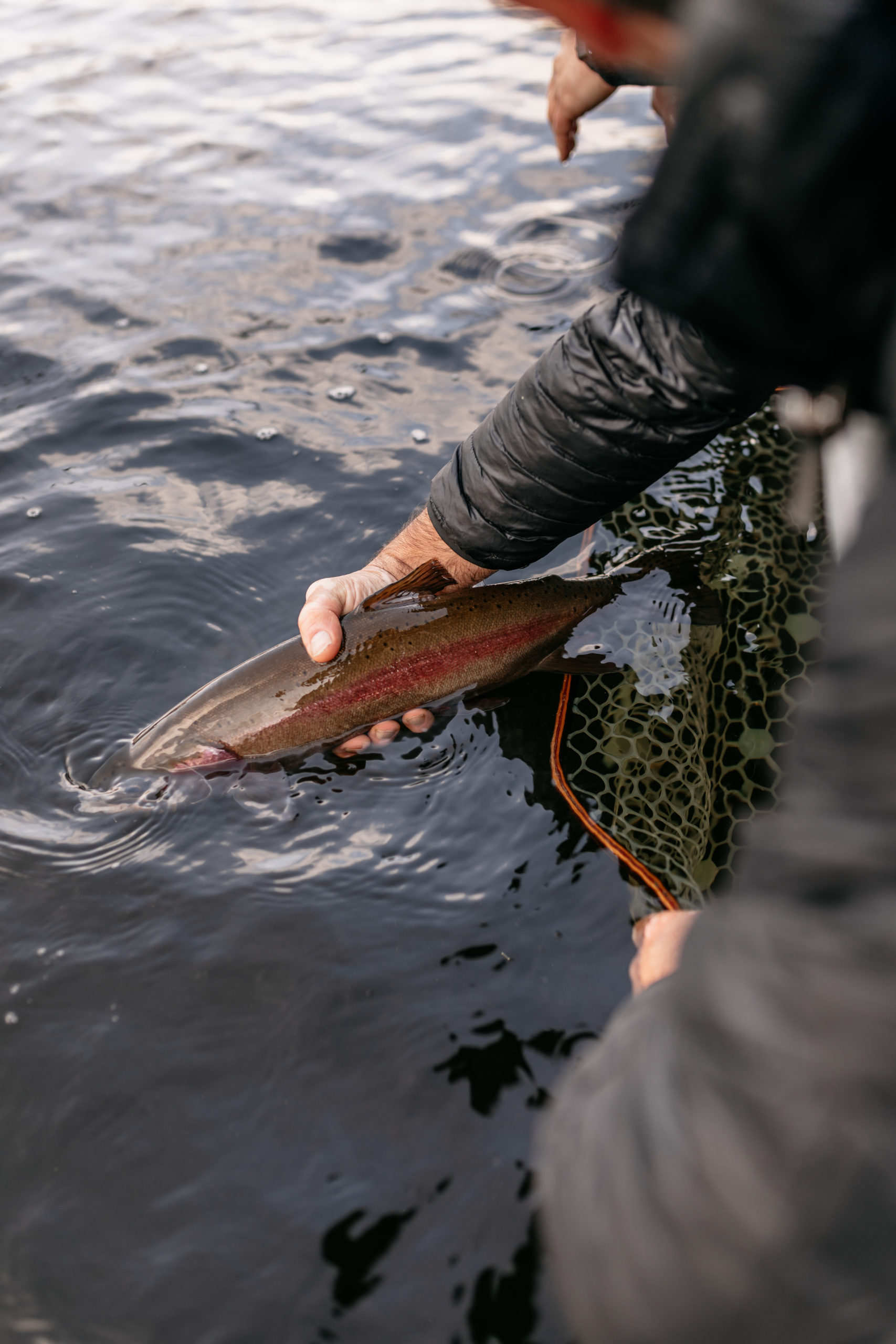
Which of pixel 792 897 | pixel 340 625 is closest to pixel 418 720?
pixel 340 625

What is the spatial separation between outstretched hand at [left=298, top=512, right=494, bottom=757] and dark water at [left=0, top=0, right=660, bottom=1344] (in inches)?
5.0

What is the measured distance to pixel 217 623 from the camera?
4199 mm

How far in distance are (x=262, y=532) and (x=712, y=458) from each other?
2.42 metres

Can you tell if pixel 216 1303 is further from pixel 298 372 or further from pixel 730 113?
pixel 298 372

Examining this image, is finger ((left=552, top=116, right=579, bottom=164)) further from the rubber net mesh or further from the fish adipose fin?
the fish adipose fin

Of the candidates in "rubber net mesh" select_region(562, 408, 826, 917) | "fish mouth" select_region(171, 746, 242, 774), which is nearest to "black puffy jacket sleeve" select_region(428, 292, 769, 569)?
"rubber net mesh" select_region(562, 408, 826, 917)

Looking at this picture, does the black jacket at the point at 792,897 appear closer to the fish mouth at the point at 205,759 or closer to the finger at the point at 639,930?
the finger at the point at 639,930

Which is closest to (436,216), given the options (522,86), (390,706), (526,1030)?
(522,86)

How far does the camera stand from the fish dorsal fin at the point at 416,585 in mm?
3561

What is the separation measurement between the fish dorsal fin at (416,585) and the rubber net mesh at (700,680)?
712 millimetres

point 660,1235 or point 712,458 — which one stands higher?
point 660,1235

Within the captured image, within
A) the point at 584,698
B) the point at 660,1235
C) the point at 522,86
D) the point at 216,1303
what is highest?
the point at 522,86

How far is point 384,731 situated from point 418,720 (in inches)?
5.9

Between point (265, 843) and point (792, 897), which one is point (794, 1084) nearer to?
point (792, 897)
